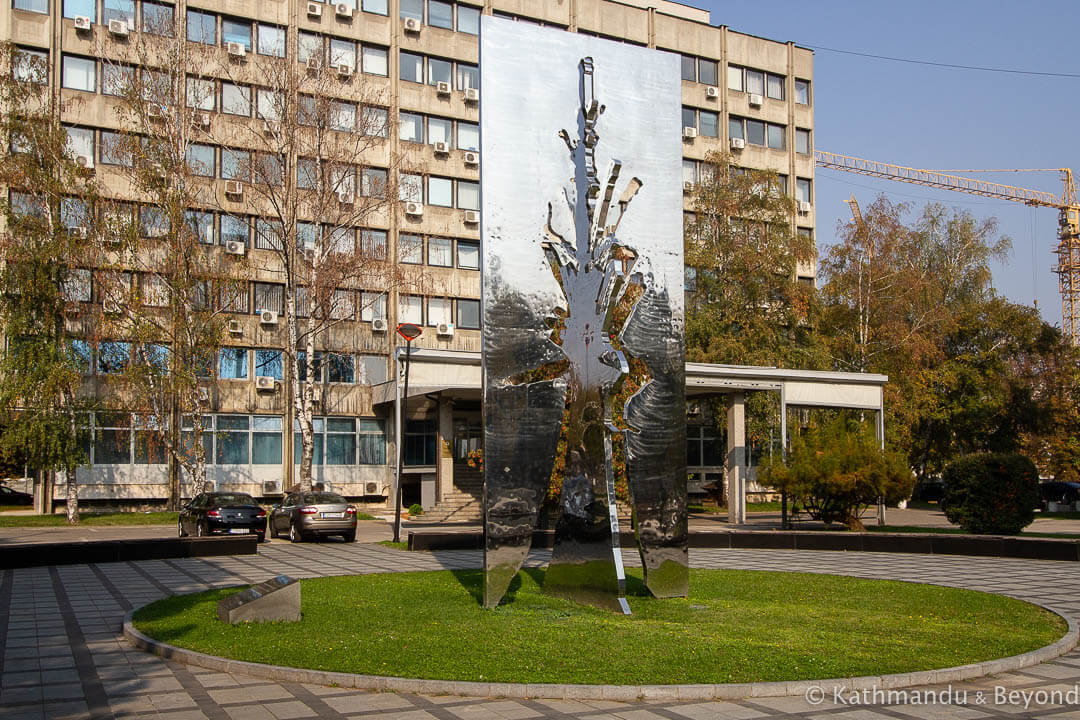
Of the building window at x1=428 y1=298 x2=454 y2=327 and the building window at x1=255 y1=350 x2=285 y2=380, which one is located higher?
the building window at x1=428 y1=298 x2=454 y2=327

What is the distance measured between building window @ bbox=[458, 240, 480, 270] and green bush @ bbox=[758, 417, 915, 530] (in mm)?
19965

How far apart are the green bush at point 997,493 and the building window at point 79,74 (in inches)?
1292

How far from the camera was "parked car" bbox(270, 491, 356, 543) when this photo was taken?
24.6 metres

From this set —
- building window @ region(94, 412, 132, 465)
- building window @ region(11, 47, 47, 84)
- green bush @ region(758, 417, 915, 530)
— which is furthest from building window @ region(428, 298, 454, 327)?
green bush @ region(758, 417, 915, 530)

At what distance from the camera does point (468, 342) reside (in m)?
41.9

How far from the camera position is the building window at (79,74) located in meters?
36.2

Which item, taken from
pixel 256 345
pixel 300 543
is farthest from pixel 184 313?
pixel 300 543

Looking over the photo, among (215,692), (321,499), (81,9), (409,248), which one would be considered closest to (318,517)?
(321,499)

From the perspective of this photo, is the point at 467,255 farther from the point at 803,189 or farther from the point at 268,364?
the point at 803,189

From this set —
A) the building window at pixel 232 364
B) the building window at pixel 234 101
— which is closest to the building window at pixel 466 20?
the building window at pixel 234 101

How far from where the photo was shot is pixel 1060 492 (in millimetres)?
42125

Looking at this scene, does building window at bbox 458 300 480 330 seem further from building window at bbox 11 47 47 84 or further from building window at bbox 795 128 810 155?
building window at bbox 795 128 810 155

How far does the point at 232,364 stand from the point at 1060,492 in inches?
1392

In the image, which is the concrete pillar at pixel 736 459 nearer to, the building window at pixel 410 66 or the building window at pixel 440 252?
the building window at pixel 440 252
